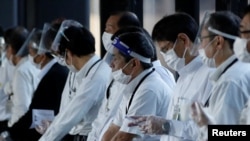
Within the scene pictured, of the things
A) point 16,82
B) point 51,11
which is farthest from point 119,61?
point 51,11

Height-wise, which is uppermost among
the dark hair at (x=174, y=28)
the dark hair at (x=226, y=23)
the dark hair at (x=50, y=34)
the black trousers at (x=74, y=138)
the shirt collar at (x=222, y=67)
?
the dark hair at (x=226, y=23)

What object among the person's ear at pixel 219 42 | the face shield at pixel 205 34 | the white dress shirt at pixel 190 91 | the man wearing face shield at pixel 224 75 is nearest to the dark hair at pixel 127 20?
the white dress shirt at pixel 190 91

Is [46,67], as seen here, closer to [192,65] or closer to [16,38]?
[16,38]

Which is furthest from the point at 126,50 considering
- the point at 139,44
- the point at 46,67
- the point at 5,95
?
the point at 5,95

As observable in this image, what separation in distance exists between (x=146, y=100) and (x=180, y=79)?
0.72 feet

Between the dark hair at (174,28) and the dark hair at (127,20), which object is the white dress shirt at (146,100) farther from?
the dark hair at (127,20)

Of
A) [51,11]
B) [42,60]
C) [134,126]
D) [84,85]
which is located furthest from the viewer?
[51,11]

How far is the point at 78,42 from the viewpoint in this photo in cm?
501

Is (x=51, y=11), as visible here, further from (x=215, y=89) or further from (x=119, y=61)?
(x=215, y=89)

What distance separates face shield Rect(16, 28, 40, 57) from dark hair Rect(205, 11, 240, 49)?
285 cm

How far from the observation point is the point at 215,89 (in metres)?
3.35

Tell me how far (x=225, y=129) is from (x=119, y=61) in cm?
113

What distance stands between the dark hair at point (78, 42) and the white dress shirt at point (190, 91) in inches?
48.0

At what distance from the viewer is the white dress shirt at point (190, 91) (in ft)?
11.9
